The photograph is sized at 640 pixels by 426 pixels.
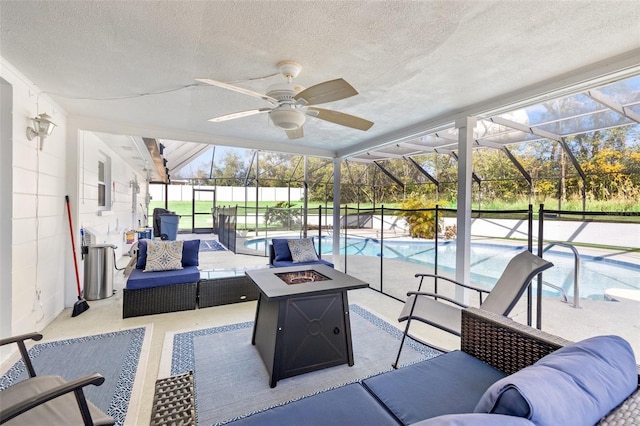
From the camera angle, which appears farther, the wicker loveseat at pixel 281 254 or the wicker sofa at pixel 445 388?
the wicker loveseat at pixel 281 254

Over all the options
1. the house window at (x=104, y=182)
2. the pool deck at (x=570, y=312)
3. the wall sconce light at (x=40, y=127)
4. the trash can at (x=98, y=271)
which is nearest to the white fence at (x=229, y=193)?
the house window at (x=104, y=182)

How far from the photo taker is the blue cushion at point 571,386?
781mm

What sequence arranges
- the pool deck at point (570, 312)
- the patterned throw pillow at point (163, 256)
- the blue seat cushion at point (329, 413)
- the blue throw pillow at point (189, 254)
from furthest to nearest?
the blue throw pillow at point (189, 254) < the patterned throw pillow at point (163, 256) < the pool deck at point (570, 312) < the blue seat cushion at point (329, 413)

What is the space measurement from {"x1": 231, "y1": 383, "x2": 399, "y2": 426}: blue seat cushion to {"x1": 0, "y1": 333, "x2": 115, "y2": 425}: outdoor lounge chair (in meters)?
0.61

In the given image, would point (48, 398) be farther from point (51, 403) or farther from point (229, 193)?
point (229, 193)

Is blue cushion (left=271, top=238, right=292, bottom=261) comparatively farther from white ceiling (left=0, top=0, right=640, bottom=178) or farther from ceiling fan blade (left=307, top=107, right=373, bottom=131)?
ceiling fan blade (left=307, top=107, right=373, bottom=131)

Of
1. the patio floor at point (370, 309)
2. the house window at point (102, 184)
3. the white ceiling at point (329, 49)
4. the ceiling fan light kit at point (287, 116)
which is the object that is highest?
the white ceiling at point (329, 49)

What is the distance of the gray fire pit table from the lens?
2.31 m

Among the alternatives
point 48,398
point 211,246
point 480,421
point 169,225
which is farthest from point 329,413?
point 211,246

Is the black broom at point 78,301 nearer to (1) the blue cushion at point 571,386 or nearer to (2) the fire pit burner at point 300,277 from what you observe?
(2) the fire pit burner at point 300,277

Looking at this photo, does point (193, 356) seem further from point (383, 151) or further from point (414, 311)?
point (383, 151)

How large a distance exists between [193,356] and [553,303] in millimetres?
4817

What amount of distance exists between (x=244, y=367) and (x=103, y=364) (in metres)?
1.21

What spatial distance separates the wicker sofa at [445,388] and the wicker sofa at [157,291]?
292 cm
